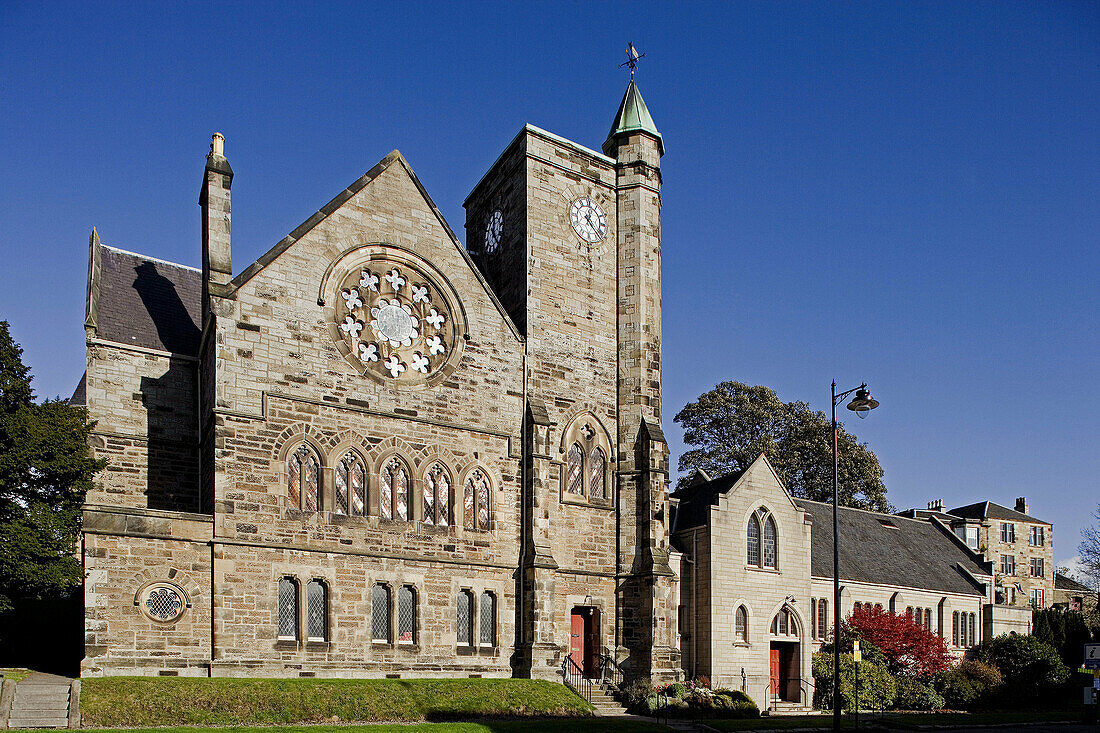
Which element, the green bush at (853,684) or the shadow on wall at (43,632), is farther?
the green bush at (853,684)

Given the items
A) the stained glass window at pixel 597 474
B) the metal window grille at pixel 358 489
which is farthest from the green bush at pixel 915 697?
the metal window grille at pixel 358 489

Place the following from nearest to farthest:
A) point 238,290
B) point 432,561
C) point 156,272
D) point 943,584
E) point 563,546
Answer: point 238,290, point 432,561, point 563,546, point 156,272, point 943,584

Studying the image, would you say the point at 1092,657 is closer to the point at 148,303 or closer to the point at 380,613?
the point at 380,613

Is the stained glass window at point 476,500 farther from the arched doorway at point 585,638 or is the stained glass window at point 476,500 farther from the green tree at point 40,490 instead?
the green tree at point 40,490

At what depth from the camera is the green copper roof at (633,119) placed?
34.2m

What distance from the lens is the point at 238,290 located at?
25.1m

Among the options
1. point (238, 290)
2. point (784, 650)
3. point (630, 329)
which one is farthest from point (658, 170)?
point (784, 650)

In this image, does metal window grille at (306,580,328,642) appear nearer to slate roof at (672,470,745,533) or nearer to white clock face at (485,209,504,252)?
slate roof at (672,470,745,533)

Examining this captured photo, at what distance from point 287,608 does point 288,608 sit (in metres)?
0.03

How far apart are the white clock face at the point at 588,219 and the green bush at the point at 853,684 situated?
1773 cm

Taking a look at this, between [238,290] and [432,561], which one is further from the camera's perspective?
[432,561]

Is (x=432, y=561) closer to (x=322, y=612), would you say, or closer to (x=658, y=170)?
(x=322, y=612)

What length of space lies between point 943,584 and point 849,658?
38.8 ft

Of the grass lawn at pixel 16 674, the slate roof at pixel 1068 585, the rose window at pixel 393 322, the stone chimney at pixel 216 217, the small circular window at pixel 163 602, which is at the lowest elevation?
the slate roof at pixel 1068 585
